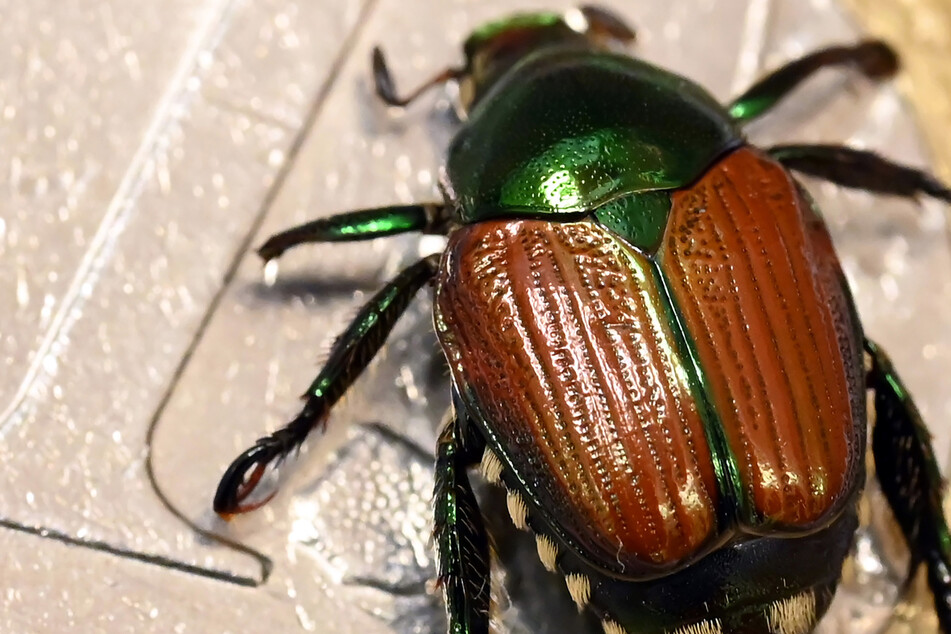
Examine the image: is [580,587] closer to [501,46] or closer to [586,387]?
[586,387]

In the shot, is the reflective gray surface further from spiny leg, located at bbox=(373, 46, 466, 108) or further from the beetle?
the beetle

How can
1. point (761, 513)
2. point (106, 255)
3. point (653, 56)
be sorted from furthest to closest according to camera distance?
point (653, 56) < point (106, 255) < point (761, 513)

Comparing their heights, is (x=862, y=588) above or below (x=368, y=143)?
below

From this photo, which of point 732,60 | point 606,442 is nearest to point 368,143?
point 732,60

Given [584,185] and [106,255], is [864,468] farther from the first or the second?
[106,255]

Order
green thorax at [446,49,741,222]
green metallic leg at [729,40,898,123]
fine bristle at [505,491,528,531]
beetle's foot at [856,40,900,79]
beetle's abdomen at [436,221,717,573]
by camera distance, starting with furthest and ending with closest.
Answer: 1. beetle's foot at [856,40,900,79]
2. green metallic leg at [729,40,898,123]
3. green thorax at [446,49,741,222]
4. fine bristle at [505,491,528,531]
5. beetle's abdomen at [436,221,717,573]

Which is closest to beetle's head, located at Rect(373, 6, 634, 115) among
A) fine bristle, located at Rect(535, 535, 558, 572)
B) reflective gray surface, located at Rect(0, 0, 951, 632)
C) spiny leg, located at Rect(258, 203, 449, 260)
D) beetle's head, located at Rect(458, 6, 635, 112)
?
beetle's head, located at Rect(458, 6, 635, 112)

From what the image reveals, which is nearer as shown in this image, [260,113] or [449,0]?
[260,113]

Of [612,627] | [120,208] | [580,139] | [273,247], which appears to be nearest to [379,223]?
[273,247]
